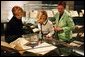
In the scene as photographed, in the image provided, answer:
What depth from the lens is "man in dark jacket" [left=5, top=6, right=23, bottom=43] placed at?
1.37 metres

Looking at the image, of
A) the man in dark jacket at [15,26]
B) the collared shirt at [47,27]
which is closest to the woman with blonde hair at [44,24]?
the collared shirt at [47,27]

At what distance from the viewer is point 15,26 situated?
1383 mm

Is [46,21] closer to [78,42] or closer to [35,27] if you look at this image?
[35,27]

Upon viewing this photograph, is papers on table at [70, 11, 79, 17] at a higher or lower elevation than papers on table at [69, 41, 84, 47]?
higher

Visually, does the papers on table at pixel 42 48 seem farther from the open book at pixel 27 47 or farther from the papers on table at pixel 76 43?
the papers on table at pixel 76 43

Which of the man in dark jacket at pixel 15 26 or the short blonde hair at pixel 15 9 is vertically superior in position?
the short blonde hair at pixel 15 9

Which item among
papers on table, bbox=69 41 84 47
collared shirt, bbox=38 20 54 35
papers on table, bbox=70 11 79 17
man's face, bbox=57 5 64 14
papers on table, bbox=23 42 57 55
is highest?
man's face, bbox=57 5 64 14

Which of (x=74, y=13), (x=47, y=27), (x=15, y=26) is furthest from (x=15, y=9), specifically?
(x=74, y=13)

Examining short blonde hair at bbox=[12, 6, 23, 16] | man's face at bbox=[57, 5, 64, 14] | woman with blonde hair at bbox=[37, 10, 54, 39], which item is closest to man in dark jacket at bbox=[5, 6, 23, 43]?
short blonde hair at bbox=[12, 6, 23, 16]

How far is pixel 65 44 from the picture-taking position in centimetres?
142

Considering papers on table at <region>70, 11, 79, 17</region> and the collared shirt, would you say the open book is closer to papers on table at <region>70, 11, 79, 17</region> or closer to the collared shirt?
the collared shirt

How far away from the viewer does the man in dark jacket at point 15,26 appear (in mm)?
1374

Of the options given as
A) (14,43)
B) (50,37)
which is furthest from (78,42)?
(14,43)

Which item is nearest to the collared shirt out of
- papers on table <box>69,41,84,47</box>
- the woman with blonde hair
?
the woman with blonde hair
